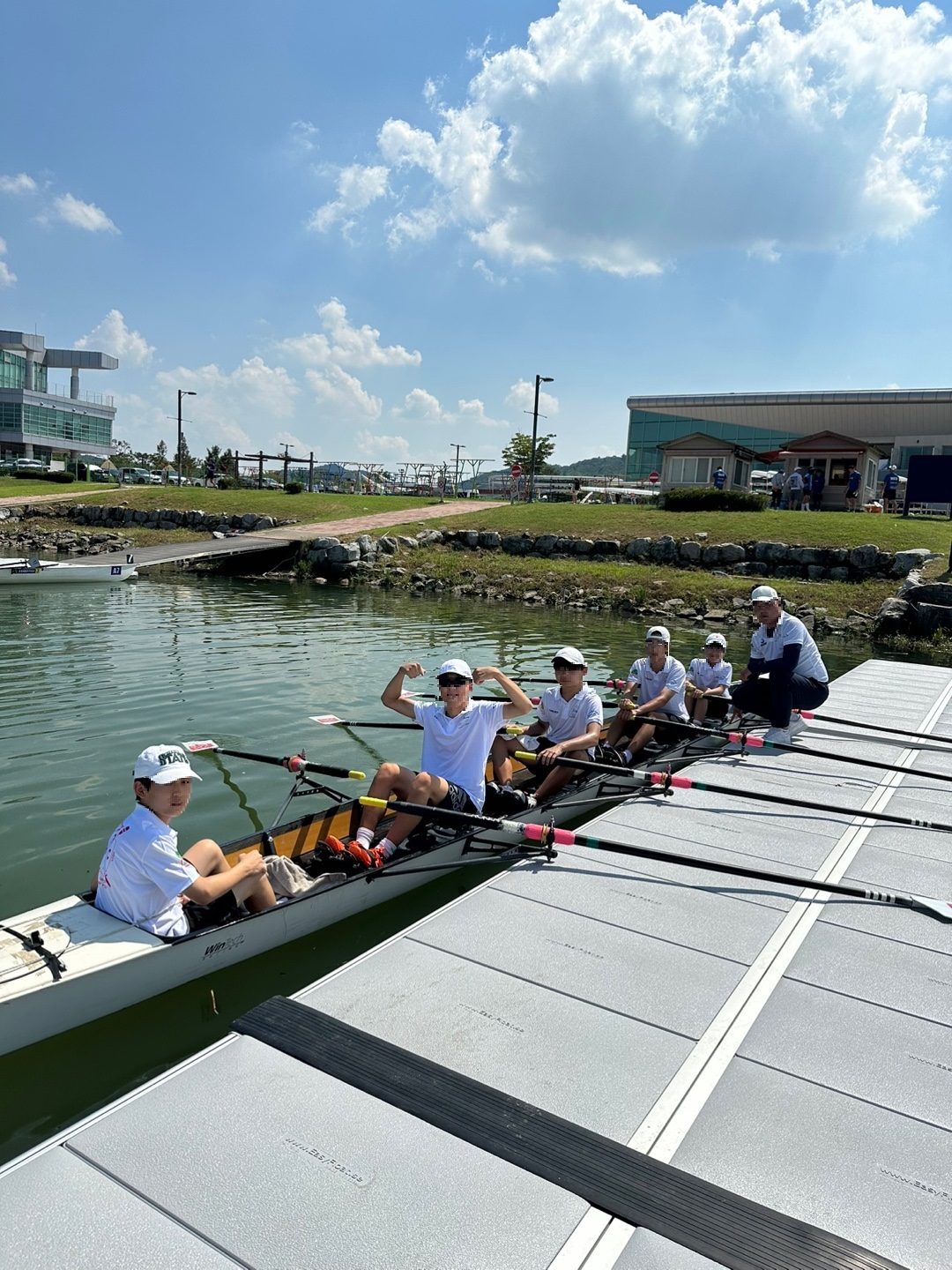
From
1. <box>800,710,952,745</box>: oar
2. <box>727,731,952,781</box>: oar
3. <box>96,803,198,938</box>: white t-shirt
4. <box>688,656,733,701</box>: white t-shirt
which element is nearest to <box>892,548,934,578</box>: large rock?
<box>800,710,952,745</box>: oar

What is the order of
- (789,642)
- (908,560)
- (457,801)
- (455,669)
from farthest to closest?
(908,560)
(789,642)
(457,801)
(455,669)

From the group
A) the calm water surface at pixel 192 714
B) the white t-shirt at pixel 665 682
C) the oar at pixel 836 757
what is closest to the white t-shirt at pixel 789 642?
the white t-shirt at pixel 665 682

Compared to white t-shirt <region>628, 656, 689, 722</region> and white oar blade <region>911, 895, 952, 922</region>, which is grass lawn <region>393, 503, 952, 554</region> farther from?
white oar blade <region>911, 895, 952, 922</region>

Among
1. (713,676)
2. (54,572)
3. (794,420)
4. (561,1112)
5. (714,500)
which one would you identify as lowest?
(561,1112)

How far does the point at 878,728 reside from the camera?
37.6 ft

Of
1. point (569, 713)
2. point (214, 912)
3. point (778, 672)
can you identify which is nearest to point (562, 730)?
point (569, 713)

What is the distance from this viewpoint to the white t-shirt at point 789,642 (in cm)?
999

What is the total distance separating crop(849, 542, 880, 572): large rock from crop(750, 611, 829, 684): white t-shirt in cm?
2022

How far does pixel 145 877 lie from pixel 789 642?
7795mm

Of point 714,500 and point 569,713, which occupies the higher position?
point 714,500

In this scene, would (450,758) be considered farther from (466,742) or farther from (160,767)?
(160,767)

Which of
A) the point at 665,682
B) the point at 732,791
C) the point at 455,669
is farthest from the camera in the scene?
the point at 665,682

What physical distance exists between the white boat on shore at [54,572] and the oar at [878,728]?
22832mm

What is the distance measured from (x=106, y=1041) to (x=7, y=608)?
1939 centimetres
